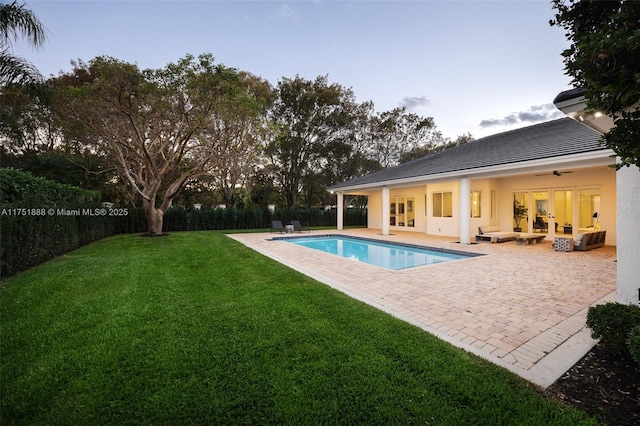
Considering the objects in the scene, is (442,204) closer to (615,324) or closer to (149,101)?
(615,324)

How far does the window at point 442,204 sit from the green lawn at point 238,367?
12.7 meters

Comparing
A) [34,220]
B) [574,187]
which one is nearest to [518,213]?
[574,187]

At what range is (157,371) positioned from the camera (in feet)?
8.53

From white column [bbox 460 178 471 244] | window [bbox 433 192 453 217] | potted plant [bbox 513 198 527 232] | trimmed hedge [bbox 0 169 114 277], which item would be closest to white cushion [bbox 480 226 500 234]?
potted plant [bbox 513 198 527 232]

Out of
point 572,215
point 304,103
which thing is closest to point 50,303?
point 572,215

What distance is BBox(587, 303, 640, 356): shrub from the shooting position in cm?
275

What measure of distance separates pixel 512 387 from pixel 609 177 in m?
13.4

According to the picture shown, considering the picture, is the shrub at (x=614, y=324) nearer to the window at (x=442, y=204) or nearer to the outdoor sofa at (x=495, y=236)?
the outdoor sofa at (x=495, y=236)

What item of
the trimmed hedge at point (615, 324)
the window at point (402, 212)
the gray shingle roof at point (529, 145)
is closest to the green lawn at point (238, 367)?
the trimmed hedge at point (615, 324)

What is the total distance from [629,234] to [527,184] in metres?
11.5

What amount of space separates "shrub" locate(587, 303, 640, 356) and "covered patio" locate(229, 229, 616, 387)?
0.25 m

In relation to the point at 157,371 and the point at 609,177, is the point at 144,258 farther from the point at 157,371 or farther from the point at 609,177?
the point at 609,177

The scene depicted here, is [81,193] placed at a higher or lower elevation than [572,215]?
higher

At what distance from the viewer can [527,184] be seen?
13523 mm
